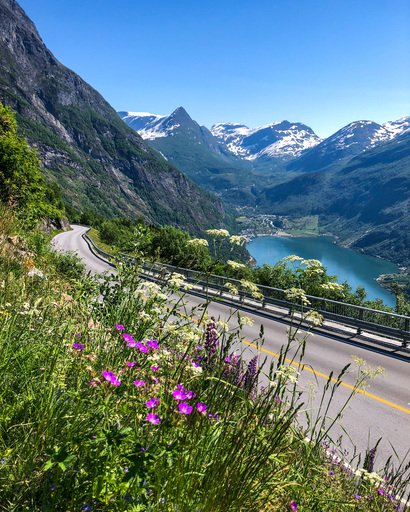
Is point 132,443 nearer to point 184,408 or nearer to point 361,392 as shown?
point 184,408

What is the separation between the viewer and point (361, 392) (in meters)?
3.67

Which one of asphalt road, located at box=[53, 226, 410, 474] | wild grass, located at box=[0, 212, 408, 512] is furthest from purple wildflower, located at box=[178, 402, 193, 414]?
asphalt road, located at box=[53, 226, 410, 474]

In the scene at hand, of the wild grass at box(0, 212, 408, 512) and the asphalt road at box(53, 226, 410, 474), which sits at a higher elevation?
the wild grass at box(0, 212, 408, 512)

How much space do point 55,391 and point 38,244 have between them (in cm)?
786

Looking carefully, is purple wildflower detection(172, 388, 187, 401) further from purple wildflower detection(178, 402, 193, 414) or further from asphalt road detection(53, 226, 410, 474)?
asphalt road detection(53, 226, 410, 474)

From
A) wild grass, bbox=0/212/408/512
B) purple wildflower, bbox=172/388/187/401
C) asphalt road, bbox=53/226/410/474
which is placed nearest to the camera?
wild grass, bbox=0/212/408/512

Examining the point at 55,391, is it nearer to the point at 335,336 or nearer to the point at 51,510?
the point at 51,510

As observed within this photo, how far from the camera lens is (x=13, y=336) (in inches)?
115

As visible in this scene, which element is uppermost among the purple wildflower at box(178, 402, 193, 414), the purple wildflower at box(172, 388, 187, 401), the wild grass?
the purple wildflower at box(172, 388, 187, 401)

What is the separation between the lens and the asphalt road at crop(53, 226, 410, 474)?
6617 millimetres

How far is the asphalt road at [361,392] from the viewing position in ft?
21.7

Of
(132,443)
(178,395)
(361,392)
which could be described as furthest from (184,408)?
(361,392)

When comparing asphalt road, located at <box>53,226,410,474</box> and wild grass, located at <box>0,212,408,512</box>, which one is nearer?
wild grass, located at <box>0,212,408,512</box>

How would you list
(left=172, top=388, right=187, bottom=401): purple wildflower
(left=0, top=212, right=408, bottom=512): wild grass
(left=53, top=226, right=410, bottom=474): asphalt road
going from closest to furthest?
(left=0, top=212, right=408, bottom=512): wild grass
(left=172, top=388, right=187, bottom=401): purple wildflower
(left=53, top=226, right=410, bottom=474): asphalt road
